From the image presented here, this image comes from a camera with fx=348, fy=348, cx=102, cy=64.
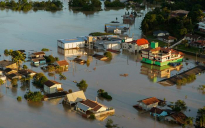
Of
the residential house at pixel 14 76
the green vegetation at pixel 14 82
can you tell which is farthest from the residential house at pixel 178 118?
the residential house at pixel 14 76

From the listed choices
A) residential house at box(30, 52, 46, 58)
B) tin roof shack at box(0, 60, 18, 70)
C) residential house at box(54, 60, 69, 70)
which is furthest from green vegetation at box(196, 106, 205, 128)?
residential house at box(30, 52, 46, 58)

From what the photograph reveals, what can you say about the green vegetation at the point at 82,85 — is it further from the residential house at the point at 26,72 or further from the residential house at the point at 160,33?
the residential house at the point at 160,33

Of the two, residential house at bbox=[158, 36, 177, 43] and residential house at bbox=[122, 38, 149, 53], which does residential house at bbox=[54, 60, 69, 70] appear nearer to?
residential house at bbox=[122, 38, 149, 53]

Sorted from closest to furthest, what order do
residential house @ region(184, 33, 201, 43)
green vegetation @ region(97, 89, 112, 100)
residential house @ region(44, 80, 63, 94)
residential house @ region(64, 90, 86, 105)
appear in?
residential house @ region(64, 90, 86, 105)
green vegetation @ region(97, 89, 112, 100)
residential house @ region(44, 80, 63, 94)
residential house @ region(184, 33, 201, 43)

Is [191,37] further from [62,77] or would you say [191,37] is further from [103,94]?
[103,94]

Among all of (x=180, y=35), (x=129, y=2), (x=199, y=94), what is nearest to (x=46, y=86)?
(x=199, y=94)

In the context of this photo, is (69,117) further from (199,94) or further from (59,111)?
(199,94)
